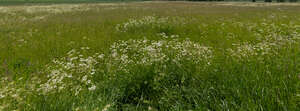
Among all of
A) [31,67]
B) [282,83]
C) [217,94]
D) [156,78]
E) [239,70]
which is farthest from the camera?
[31,67]

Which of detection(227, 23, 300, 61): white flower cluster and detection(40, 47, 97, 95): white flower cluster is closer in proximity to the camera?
detection(40, 47, 97, 95): white flower cluster

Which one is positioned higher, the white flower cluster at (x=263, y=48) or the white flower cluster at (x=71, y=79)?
the white flower cluster at (x=263, y=48)

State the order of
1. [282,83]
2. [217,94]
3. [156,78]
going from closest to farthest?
[282,83], [217,94], [156,78]

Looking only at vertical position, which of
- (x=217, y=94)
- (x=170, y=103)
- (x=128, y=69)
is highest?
(x=128, y=69)

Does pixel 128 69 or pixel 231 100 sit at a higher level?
pixel 128 69

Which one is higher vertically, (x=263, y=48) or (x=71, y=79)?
(x=263, y=48)

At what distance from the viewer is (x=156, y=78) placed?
9.22ft

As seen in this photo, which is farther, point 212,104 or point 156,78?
point 156,78

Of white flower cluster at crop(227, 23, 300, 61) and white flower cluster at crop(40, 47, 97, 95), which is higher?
white flower cluster at crop(227, 23, 300, 61)

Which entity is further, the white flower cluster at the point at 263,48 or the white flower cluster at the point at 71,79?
the white flower cluster at the point at 263,48

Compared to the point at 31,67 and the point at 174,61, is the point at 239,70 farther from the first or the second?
the point at 31,67

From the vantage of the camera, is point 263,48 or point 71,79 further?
point 263,48

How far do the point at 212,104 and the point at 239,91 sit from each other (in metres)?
0.40

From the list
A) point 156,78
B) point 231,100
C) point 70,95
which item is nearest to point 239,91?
point 231,100
